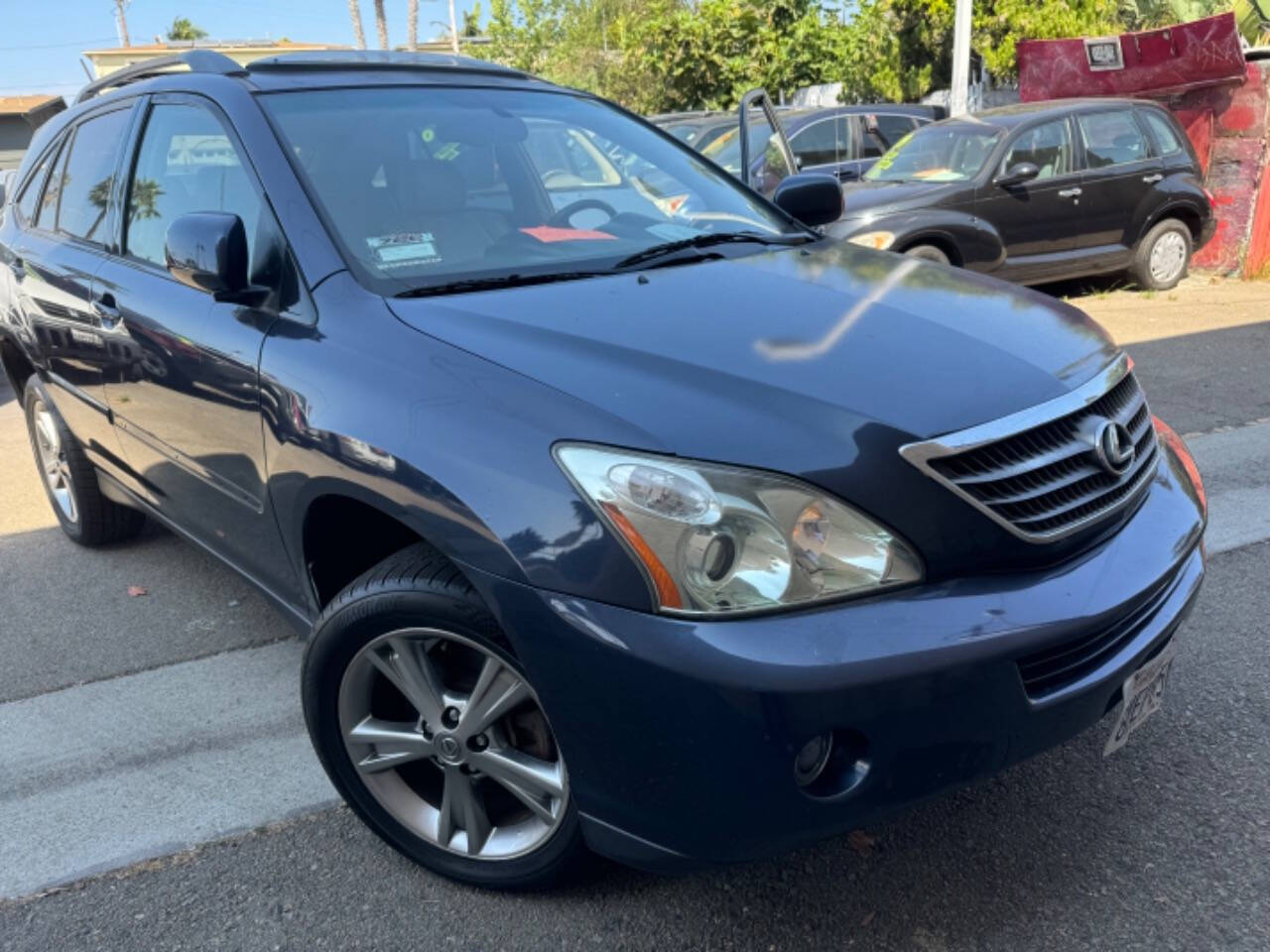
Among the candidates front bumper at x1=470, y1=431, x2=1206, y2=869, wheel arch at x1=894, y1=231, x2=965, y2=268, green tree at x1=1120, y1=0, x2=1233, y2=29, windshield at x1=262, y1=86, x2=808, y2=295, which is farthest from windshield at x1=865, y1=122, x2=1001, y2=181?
green tree at x1=1120, y1=0, x2=1233, y2=29

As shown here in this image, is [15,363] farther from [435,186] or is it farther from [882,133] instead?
[882,133]

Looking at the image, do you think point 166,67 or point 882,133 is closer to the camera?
point 166,67

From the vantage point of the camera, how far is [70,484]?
14.8ft

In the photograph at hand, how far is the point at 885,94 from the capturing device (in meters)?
21.4

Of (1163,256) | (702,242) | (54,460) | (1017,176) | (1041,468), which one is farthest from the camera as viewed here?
(1163,256)

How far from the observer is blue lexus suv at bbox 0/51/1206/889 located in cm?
190

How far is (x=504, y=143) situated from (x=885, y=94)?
19837 millimetres

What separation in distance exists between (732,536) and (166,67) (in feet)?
9.30

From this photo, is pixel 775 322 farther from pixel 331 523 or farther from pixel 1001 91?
pixel 1001 91

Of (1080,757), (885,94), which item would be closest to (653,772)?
(1080,757)

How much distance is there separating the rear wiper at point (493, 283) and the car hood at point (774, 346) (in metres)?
→ 0.04

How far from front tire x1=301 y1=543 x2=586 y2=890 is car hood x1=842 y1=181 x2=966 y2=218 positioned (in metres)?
6.82

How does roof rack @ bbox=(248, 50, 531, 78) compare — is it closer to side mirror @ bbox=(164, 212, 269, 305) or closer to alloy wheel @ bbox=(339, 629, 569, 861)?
side mirror @ bbox=(164, 212, 269, 305)

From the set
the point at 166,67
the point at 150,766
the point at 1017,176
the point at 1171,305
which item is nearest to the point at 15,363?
the point at 166,67
